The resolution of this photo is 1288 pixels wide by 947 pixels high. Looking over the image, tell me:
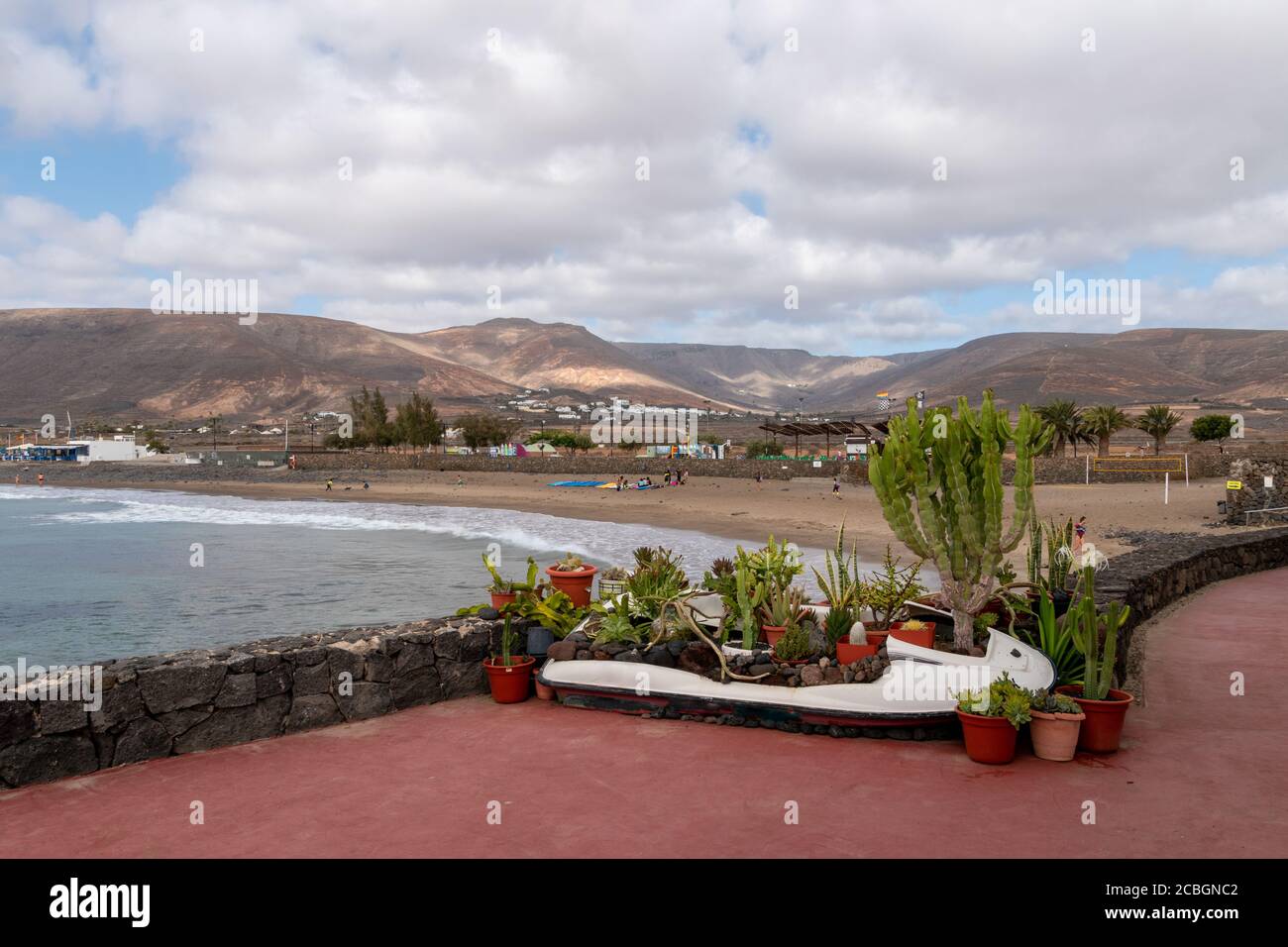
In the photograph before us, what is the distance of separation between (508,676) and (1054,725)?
174 inches

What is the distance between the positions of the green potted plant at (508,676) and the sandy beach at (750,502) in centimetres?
1633

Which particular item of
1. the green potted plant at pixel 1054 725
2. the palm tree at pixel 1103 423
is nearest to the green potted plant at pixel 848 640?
the green potted plant at pixel 1054 725

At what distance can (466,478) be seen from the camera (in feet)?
196

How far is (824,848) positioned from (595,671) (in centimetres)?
308

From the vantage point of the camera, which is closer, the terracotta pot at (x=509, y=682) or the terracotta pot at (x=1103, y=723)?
the terracotta pot at (x=1103, y=723)

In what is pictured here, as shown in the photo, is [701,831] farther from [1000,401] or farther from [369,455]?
[1000,401]

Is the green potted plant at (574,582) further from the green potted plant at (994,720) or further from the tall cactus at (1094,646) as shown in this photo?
the tall cactus at (1094,646)

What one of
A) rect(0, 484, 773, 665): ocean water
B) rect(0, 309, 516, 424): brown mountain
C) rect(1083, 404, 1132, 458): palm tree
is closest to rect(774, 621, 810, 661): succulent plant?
rect(0, 484, 773, 665): ocean water

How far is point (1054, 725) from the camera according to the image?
5762 millimetres

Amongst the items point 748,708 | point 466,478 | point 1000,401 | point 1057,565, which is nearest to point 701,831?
point 748,708

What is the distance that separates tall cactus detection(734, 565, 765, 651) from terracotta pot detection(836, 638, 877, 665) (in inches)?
30.2

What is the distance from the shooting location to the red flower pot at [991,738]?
567 cm

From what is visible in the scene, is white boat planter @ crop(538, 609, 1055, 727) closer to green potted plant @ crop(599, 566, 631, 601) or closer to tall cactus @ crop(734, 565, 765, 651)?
tall cactus @ crop(734, 565, 765, 651)

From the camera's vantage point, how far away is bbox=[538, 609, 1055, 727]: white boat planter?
625 centimetres
